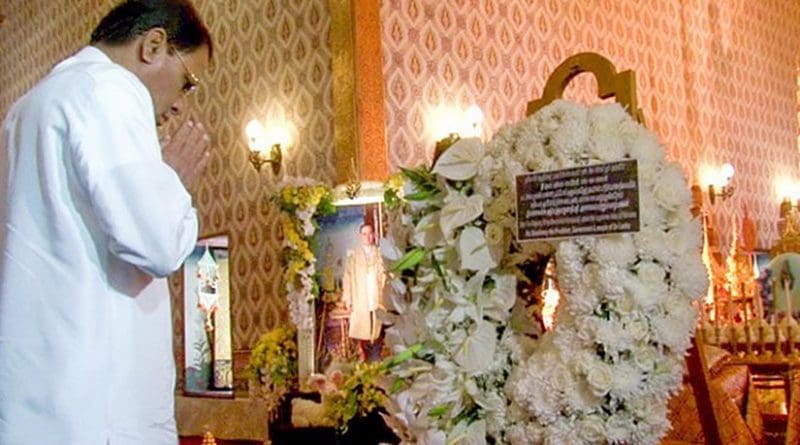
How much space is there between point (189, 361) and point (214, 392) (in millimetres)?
461

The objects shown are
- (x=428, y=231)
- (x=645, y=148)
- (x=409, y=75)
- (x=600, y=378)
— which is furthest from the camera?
(x=409, y=75)

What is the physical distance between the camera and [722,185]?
396 inches

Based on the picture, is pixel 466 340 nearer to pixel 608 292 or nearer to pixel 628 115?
pixel 608 292

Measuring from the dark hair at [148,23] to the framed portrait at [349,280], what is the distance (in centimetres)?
406

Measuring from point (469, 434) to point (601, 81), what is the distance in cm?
85

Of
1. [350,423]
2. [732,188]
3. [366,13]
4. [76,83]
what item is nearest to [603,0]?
[732,188]

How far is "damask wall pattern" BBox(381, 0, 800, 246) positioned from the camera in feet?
22.7

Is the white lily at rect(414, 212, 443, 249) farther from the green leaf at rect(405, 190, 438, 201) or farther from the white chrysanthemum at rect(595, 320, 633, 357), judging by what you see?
the white chrysanthemum at rect(595, 320, 633, 357)

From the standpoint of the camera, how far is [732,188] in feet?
33.0

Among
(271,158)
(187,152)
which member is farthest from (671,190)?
(271,158)

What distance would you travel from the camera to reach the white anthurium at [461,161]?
2.14m

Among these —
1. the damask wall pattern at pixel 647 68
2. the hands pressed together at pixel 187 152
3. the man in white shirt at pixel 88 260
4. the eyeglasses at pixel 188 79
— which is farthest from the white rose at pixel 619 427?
the damask wall pattern at pixel 647 68

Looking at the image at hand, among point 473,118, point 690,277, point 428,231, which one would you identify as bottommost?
point 690,277

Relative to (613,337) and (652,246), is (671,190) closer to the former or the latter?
(652,246)
